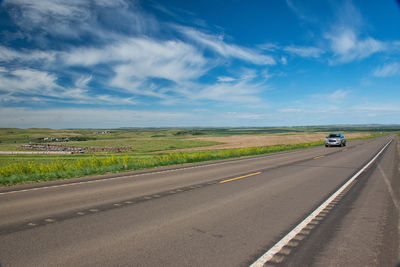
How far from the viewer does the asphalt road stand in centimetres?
358

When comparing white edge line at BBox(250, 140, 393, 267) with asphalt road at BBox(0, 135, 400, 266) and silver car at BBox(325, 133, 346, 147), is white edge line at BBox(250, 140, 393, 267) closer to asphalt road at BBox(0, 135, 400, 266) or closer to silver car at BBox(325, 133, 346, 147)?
asphalt road at BBox(0, 135, 400, 266)

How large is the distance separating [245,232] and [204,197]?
276 cm

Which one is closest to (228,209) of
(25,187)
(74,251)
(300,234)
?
(300,234)

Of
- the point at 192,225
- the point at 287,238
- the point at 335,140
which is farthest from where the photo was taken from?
the point at 335,140

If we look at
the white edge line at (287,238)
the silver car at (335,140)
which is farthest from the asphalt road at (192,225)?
the silver car at (335,140)

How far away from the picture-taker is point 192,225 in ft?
16.1

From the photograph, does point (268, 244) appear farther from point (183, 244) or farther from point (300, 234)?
point (183, 244)

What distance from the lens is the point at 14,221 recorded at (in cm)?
505

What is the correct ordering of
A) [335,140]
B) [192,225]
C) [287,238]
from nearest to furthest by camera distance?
[287,238] < [192,225] < [335,140]

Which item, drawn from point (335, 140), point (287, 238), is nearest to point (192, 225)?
point (287, 238)

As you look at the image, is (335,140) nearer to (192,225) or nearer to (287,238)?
(287,238)

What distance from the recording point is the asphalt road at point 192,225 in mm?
3582

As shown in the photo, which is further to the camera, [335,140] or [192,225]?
[335,140]

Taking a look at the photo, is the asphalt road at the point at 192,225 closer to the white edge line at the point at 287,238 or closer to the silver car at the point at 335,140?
the white edge line at the point at 287,238
